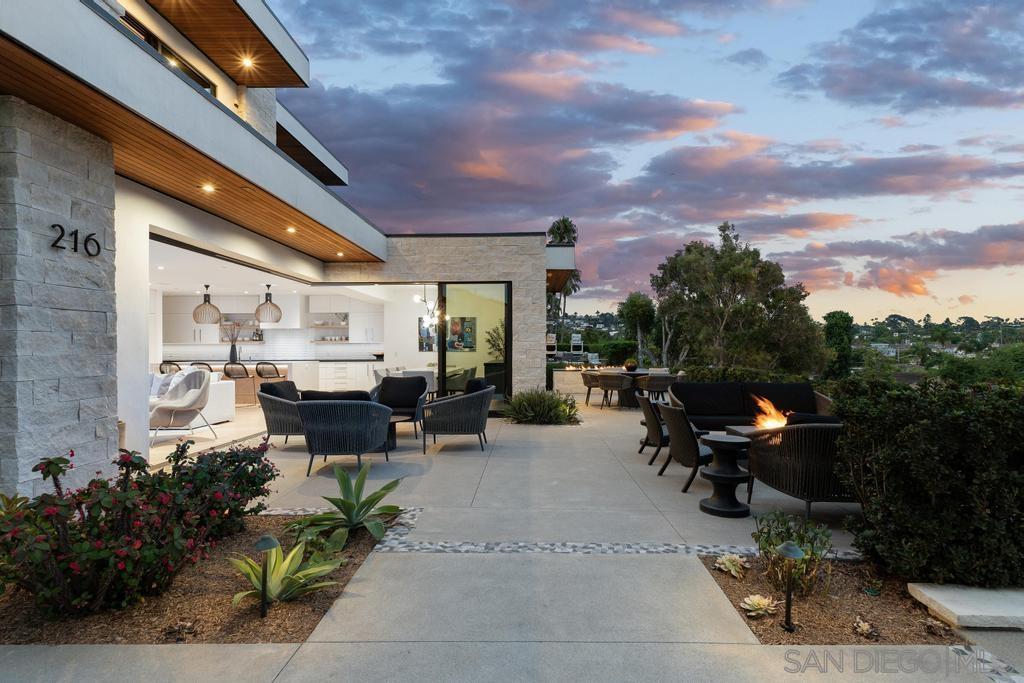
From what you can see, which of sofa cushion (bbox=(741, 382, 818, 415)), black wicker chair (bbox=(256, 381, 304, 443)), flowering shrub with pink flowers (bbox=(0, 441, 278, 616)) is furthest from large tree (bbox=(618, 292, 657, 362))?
flowering shrub with pink flowers (bbox=(0, 441, 278, 616))

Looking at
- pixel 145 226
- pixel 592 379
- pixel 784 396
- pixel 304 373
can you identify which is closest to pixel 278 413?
pixel 145 226

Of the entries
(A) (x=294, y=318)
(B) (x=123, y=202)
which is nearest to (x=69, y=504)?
(B) (x=123, y=202)

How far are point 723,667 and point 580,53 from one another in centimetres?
990

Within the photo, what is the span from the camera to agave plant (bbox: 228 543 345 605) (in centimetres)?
293

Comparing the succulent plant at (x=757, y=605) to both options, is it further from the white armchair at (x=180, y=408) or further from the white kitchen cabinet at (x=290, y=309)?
the white kitchen cabinet at (x=290, y=309)

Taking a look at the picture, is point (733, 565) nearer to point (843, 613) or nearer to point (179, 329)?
point (843, 613)

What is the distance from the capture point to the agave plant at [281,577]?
2928 mm

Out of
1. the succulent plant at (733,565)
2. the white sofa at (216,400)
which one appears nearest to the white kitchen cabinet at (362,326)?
the white sofa at (216,400)

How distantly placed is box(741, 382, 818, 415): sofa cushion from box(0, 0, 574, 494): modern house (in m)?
4.52

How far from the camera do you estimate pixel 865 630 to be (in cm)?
267

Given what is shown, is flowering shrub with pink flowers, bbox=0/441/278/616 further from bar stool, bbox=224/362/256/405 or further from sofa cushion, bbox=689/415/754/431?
bar stool, bbox=224/362/256/405

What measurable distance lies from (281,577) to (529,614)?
1.29 m

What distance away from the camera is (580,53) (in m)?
9.98

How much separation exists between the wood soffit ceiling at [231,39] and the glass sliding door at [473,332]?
457cm
